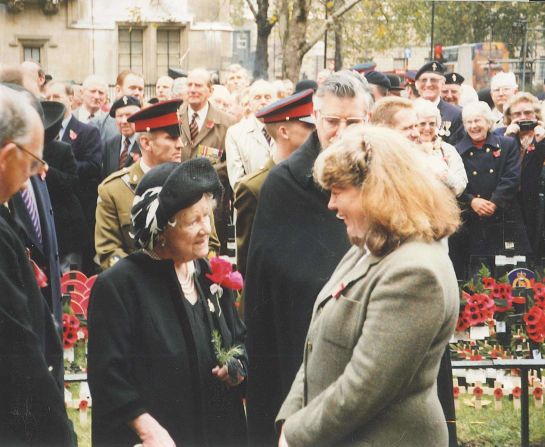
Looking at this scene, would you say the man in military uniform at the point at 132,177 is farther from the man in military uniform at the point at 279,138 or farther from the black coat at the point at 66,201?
the black coat at the point at 66,201

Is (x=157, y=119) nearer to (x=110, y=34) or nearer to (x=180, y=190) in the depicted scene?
(x=110, y=34)

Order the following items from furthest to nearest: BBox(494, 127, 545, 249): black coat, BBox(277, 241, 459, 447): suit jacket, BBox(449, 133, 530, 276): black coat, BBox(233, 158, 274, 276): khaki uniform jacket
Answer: BBox(494, 127, 545, 249): black coat, BBox(449, 133, 530, 276): black coat, BBox(233, 158, 274, 276): khaki uniform jacket, BBox(277, 241, 459, 447): suit jacket

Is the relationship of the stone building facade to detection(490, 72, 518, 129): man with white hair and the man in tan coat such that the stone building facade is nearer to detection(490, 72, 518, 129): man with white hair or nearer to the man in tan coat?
the man in tan coat

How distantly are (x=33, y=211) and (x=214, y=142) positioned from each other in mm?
4915

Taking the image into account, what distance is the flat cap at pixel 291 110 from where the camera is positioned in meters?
5.82

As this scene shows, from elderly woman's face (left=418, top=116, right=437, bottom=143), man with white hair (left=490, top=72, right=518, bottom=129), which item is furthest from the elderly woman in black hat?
man with white hair (left=490, top=72, right=518, bottom=129)

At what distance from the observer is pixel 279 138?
5887mm

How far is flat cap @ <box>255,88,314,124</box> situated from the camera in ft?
19.1

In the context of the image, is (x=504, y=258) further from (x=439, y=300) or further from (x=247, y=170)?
(x=439, y=300)

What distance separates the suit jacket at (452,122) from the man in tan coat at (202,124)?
74.4 inches

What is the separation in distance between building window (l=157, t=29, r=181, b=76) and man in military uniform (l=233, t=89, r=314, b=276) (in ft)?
10.0

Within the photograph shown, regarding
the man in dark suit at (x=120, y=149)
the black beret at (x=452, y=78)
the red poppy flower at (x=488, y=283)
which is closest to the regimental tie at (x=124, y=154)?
the man in dark suit at (x=120, y=149)

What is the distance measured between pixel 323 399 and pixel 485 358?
142 inches

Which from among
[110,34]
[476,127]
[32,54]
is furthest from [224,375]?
[476,127]
